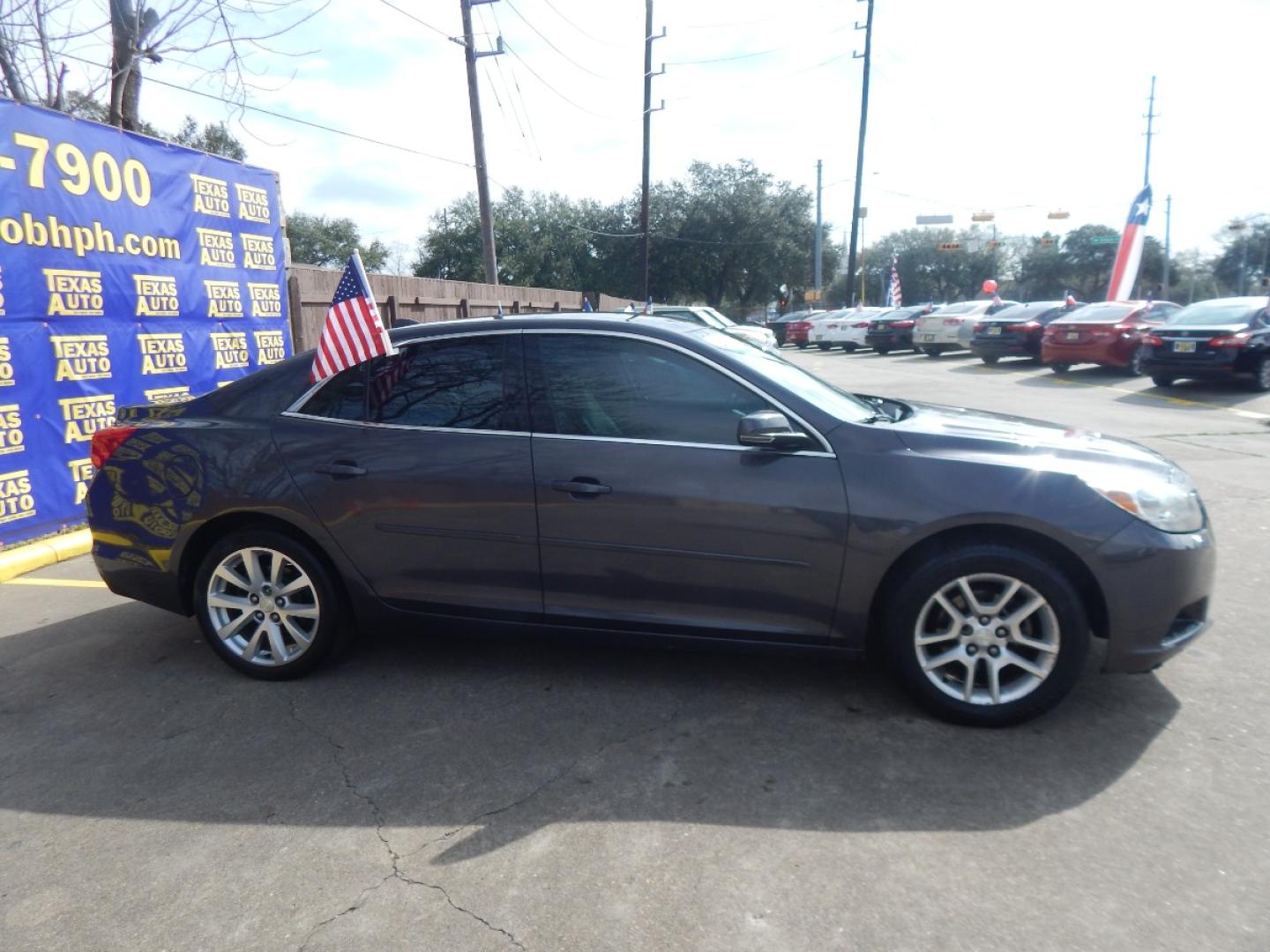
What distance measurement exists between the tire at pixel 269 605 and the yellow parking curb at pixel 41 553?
7.71 ft

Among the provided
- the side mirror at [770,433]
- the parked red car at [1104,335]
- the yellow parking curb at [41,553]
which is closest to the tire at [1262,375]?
the parked red car at [1104,335]

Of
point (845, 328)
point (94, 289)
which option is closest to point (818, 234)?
point (845, 328)

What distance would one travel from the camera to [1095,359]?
17.5 meters

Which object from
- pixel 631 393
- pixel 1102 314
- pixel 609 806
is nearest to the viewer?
pixel 609 806

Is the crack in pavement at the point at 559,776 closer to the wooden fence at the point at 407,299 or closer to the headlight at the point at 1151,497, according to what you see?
the headlight at the point at 1151,497

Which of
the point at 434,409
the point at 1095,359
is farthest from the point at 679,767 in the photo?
the point at 1095,359

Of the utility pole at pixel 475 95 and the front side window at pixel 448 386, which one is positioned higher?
the utility pole at pixel 475 95

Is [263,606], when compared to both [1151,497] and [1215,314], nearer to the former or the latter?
[1151,497]

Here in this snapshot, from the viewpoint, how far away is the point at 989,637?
3.46m

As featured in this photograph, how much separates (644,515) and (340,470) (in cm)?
138

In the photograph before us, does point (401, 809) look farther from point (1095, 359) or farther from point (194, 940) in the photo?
point (1095, 359)

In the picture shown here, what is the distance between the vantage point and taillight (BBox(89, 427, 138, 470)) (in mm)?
4309

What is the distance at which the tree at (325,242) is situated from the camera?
169 feet

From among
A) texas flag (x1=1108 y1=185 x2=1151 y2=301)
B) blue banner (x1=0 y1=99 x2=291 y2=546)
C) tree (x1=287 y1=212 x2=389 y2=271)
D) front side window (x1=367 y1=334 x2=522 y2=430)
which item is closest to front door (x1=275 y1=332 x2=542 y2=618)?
front side window (x1=367 y1=334 x2=522 y2=430)
